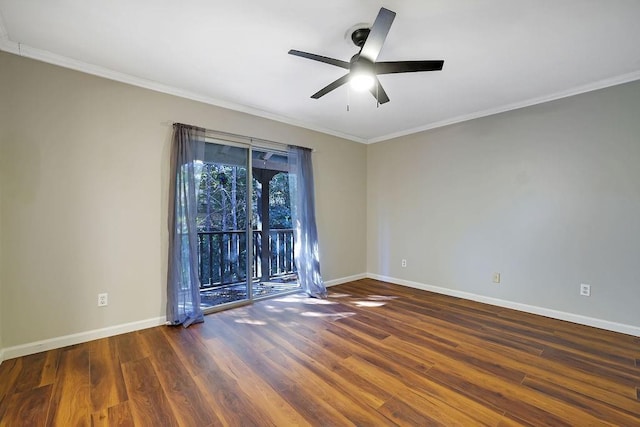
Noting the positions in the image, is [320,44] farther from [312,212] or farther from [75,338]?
[75,338]

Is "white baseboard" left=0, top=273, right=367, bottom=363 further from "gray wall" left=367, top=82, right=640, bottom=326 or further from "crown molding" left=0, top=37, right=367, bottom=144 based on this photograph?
"gray wall" left=367, top=82, right=640, bottom=326

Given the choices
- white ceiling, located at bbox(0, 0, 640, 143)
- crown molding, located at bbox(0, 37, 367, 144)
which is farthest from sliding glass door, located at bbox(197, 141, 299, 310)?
white ceiling, located at bbox(0, 0, 640, 143)

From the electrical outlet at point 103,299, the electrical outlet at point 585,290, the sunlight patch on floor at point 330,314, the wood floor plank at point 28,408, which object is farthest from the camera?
the sunlight patch on floor at point 330,314

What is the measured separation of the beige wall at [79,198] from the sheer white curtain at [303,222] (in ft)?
4.12

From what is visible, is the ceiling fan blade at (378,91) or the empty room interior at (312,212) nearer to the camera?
the empty room interior at (312,212)

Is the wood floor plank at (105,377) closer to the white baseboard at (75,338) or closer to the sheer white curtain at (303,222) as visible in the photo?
the white baseboard at (75,338)

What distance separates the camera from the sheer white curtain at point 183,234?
111 inches

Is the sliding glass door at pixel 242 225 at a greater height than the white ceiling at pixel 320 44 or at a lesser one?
lesser

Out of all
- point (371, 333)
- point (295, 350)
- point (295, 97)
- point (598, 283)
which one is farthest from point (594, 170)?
point (295, 350)

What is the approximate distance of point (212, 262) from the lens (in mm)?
4047

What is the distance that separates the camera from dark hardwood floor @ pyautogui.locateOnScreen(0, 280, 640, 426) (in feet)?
5.18

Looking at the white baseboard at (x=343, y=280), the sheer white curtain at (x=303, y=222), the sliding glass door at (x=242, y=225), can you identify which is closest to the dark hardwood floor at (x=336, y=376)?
the sheer white curtain at (x=303, y=222)

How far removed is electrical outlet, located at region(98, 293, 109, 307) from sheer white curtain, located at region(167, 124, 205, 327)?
1.66 feet

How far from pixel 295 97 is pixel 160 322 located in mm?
2821
